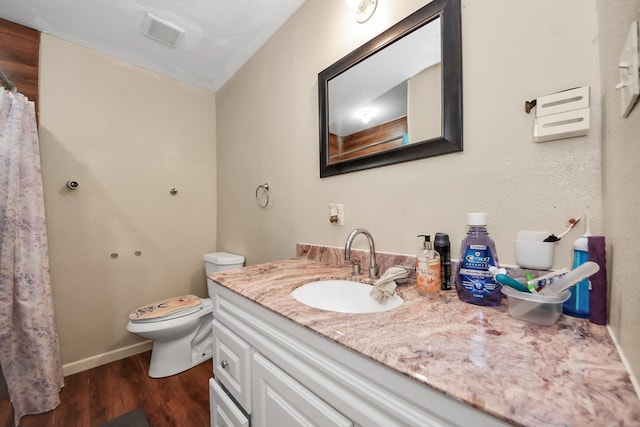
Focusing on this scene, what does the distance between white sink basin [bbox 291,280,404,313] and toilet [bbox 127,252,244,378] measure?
0.91m

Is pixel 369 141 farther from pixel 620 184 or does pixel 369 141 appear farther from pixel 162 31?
pixel 162 31

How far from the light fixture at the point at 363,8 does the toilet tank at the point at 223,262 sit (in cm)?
163

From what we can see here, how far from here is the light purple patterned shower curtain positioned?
4.01 ft

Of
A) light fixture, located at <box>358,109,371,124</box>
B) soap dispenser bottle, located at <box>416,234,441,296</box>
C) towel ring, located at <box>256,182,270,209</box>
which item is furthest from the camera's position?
towel ring, located at <box>256,182,270,209</box>

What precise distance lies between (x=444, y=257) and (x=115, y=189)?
2.16 m

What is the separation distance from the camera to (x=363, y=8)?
108 centimetres

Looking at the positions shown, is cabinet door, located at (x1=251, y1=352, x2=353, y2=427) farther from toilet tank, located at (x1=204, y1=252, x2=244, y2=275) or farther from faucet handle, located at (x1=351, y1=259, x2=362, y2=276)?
toilet tank, located at (x1=204, y1=252, x2=244, y2=275)

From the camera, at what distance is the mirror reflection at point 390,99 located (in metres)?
0.88

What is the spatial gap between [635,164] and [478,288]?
15.5 inches

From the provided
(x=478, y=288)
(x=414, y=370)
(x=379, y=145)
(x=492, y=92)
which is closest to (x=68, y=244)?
(x=379, y=145)

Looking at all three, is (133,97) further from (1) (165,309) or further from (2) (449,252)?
(2) (449,252)

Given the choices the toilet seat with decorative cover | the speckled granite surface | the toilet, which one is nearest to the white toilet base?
the toilet

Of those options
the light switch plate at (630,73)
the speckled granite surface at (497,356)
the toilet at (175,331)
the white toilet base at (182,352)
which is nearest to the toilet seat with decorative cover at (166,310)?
the toilet at (175,331)

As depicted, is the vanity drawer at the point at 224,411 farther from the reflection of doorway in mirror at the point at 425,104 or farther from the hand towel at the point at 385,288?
the reflection of doorway in mirror at the point at 425,104
